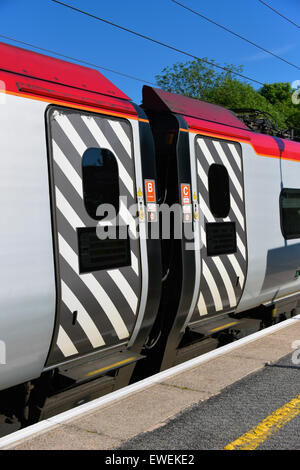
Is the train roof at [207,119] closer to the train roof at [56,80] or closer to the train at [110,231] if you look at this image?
the train at [110,231]

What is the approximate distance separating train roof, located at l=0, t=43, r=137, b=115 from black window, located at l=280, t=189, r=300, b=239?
3384 millimetres

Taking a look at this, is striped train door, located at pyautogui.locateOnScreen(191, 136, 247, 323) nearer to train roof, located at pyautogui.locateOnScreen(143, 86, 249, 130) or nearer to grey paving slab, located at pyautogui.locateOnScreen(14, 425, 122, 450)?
train roof, located at pyautogui.locateOnScreen(143, 86, 249, 130)

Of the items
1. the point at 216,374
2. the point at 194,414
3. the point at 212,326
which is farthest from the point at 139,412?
the point at 212,326

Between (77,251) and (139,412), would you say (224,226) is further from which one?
(139,412)

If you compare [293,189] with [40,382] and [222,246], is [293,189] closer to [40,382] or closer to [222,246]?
[222,246]

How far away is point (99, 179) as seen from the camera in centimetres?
441

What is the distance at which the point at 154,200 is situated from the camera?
16.5 ft

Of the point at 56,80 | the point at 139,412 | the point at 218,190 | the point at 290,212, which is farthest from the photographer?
the point at 290,212

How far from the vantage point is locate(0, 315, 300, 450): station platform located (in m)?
3.31

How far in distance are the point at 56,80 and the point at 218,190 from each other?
2.43 m

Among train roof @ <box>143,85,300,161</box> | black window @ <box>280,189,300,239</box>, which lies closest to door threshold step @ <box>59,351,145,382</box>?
train roof @ <box>143,85,300,161</box>

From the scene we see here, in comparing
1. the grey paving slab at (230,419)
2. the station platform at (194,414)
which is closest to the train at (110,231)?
the station platform at (194,414)

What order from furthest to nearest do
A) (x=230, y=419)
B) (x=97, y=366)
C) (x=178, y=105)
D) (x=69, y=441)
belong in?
(x=178, y=105) < (x=97, y=366) < (x=230, y=419) < (x=69, y=441)
